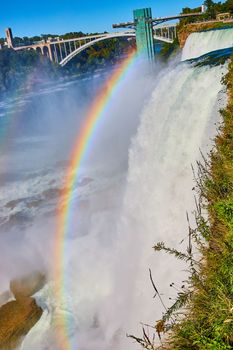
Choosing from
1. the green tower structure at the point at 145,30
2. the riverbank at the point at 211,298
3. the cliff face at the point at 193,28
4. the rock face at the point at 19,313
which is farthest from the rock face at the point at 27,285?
the green tower structure at the point at 145,30

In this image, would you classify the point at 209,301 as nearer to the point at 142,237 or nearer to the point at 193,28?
the point at 142,237

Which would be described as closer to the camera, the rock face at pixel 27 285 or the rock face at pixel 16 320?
the rock face at pixel 16 320

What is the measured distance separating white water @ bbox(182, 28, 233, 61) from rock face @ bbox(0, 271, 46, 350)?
10306 millimetres

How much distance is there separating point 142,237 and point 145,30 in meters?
32.3

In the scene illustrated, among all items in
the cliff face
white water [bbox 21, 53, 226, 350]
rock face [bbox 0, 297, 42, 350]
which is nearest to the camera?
white water [bbox 21, 53, 226, 350]

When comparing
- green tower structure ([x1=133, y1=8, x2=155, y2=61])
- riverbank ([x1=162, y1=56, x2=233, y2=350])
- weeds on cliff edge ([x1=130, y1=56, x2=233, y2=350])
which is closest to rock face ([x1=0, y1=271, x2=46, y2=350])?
weeds on cliff edge ([x1=130, y1=56, x2=233, y2=350])

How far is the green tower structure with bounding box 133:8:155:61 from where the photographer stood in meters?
35.3

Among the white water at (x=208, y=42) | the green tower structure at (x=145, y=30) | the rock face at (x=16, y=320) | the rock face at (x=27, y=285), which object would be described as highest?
the green tower structure at (x=145, y=30)

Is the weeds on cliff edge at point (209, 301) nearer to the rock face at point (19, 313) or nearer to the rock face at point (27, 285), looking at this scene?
the rock face at point (19, 313)

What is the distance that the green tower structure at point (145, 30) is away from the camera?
35.3 meters

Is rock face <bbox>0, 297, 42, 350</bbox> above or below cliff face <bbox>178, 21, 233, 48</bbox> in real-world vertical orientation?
below

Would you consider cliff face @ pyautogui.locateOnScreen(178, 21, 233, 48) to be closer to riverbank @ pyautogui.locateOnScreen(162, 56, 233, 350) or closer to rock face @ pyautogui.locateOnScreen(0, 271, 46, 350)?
rock face @ pyautogui.locateOnScreen(0, 271, 46, 350)

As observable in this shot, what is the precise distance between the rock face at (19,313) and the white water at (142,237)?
16 cm

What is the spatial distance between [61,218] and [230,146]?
775 cm
